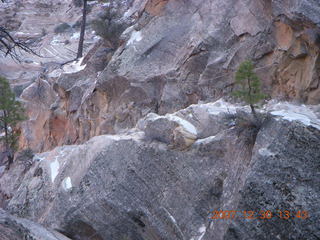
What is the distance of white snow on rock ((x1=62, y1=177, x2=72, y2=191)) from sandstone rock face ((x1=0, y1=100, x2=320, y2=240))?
30mm

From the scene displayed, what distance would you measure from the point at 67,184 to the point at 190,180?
290 cm

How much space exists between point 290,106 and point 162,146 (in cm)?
259

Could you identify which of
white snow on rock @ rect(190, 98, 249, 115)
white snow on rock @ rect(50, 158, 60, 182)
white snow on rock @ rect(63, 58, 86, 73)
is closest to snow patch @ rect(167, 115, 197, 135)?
white snow on rock @ rect(190, 98, 249, 115)

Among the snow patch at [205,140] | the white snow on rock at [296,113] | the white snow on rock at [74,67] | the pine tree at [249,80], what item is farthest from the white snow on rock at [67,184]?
the white snow on rock at [74,67]

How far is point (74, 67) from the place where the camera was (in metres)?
15.9

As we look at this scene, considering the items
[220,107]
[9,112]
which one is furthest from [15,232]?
[9,112]

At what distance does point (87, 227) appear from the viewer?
7758 mm

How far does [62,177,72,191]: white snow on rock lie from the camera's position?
8320 mm

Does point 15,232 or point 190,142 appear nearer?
point 15,232

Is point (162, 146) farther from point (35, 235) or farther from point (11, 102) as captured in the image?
point (11, 102)

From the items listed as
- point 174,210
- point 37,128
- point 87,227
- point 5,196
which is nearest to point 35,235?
point 87,227

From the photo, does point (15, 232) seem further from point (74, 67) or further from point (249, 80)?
point (74, 67)

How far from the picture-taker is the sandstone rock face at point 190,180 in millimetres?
5852
